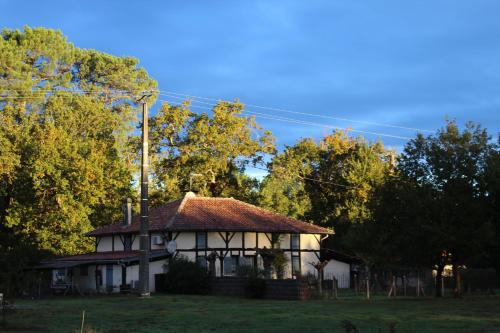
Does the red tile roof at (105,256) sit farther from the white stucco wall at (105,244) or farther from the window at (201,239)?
the window at (201,239)

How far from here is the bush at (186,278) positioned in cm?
4200

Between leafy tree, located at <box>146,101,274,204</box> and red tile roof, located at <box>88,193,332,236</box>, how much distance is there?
745cm

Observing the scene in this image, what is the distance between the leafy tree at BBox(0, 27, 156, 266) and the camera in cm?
5278

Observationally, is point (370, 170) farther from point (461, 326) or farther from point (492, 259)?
point (461, 326)

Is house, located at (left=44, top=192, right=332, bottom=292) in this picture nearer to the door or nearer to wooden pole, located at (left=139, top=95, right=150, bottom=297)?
the door

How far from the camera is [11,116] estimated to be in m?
58.8

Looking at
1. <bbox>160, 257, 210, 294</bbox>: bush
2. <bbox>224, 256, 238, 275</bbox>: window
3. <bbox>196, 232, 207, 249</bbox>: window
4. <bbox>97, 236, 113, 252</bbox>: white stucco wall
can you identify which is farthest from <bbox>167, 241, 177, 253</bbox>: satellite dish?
<bbox>97, 236, 113, 252</bbox>: white stucco wall

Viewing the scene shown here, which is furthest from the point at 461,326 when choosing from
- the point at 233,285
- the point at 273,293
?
the point at 233,285

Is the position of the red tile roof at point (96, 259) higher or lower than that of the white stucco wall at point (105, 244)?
lower

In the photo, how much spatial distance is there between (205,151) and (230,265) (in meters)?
14.2

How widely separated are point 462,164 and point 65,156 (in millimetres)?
→ 31100

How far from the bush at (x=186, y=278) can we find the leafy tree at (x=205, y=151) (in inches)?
674

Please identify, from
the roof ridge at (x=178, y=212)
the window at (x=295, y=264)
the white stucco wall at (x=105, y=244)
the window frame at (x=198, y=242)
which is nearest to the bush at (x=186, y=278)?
the roof ridge at (x=178, y=212)

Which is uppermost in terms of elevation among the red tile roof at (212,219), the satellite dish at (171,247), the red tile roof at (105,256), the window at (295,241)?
the red tile roof at (212,219)
